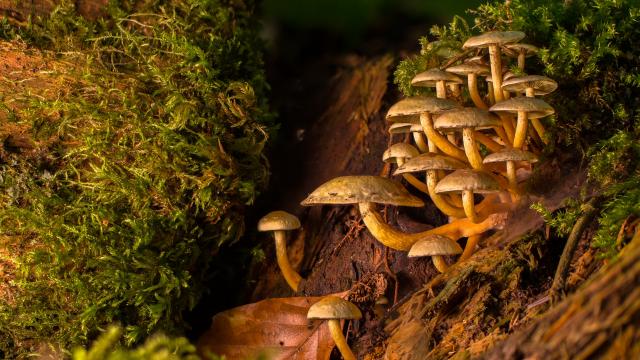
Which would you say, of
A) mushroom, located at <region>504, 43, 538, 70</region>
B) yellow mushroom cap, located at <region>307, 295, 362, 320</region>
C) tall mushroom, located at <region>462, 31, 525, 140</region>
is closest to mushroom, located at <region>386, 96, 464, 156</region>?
tall mushroom, located at <region>462, 31, 525, 140</region>

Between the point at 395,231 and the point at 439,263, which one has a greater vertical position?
the point at 395,231

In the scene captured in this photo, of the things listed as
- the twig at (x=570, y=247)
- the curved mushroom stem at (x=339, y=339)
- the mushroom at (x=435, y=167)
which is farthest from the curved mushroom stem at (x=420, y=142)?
the curved mushroom stem at (x=339, y=339)

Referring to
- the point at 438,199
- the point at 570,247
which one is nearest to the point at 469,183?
the point at 438,199

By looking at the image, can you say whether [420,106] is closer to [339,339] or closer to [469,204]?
[469,204]

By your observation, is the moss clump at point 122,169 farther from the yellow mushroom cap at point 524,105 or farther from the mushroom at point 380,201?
the yellow mushroom cap at point 524,105

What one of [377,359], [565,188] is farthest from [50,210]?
[565,188]
